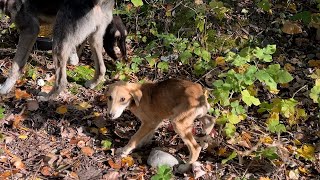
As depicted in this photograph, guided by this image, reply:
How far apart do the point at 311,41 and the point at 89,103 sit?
3236mm

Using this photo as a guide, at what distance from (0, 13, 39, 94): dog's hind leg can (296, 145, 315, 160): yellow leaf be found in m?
3.14

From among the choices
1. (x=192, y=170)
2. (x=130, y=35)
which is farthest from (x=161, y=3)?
(x=192, y=170)

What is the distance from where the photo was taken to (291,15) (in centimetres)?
682

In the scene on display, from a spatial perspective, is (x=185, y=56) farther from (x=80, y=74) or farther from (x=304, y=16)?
(x=304, y=16)

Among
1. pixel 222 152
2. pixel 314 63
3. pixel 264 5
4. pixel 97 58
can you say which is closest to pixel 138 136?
pixel 222 152

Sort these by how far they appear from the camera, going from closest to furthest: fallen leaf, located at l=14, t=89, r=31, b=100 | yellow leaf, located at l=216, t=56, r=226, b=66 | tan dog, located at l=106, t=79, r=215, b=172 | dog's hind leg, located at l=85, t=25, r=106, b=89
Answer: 1. tan dog, located at l=106, t=79, r=215, b=172
2. fallen leaf, located at l=14, t=89, r=31, b=100
3. dog's hind leg, located at l=85, t=25, r=106, b=89
4. yellow leaf, located at l=216, t=56, r=226, b=66

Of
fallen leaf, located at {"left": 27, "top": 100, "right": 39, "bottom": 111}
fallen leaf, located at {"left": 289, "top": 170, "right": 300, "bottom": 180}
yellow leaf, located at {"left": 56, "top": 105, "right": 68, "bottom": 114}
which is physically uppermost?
fallen leaf, located at {"left": 27, "top": 100, "right": 39, "bottom": 111}

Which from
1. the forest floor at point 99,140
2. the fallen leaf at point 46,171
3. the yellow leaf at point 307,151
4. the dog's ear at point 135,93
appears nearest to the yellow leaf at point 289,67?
the forest floor at point 99,140

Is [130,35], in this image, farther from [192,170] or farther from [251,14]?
[192,170]

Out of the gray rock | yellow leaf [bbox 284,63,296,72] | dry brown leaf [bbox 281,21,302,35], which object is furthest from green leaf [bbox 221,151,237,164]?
dry brown leaf [bbox 281,21,302,35]

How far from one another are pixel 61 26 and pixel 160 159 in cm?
184

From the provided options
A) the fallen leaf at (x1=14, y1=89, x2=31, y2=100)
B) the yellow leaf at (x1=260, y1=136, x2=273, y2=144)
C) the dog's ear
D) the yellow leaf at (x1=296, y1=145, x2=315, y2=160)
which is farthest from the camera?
the fallen leaf at (x1=14, y1=89, x2=31, y2=100)

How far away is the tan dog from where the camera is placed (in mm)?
4281

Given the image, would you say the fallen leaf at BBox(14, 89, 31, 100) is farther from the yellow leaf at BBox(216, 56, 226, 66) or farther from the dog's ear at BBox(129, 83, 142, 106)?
the yellow leaf at BBox(216, 56, 226, 66)
